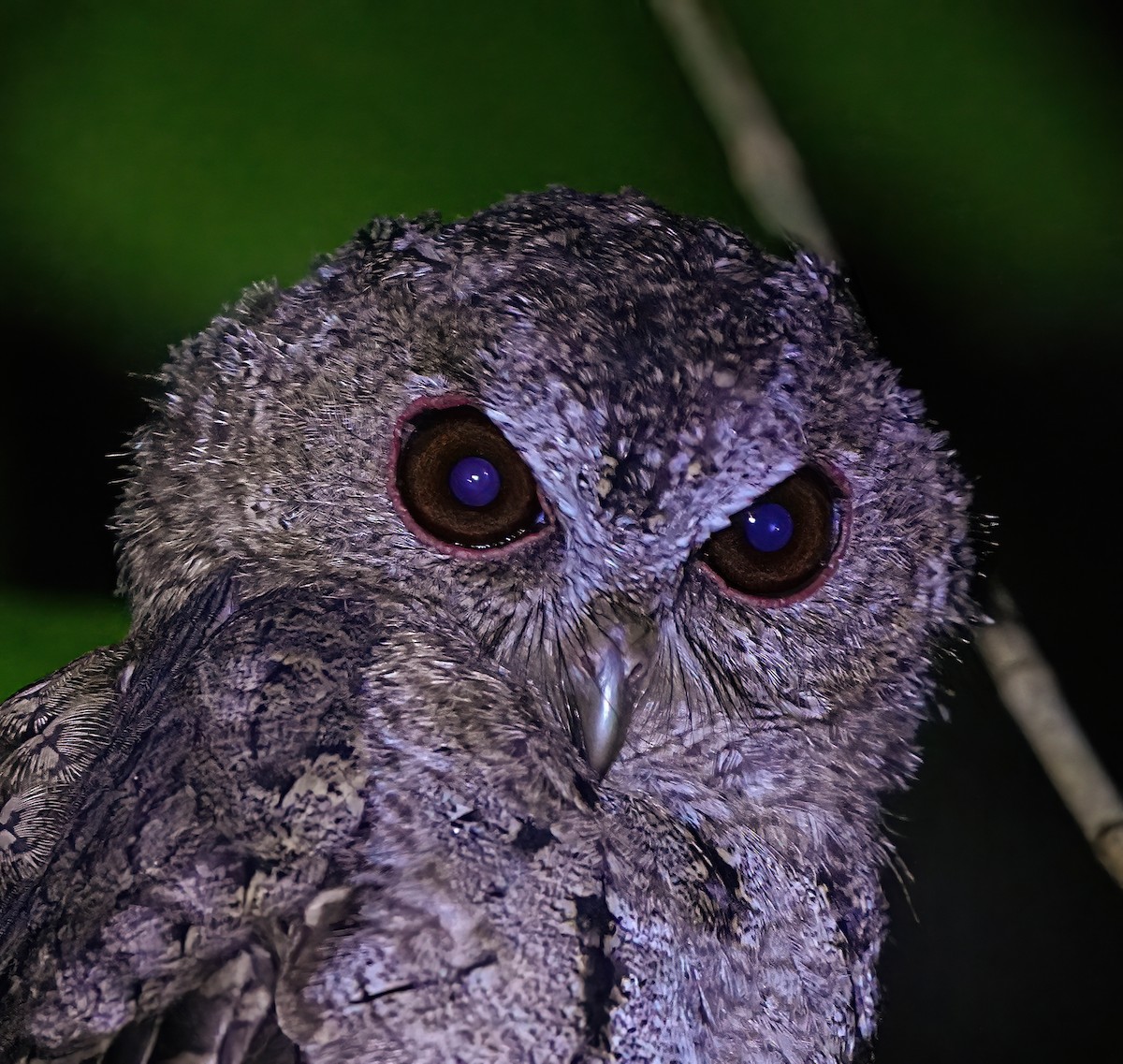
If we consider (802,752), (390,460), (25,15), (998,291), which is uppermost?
(998,291)

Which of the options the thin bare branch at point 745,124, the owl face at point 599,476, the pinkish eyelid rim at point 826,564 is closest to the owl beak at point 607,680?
the owl face at point 599,476

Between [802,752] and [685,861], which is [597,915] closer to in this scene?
[685,861]

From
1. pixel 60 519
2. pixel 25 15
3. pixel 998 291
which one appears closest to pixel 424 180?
pixel 25 15


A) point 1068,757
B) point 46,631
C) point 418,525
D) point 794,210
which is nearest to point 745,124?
point 794,210

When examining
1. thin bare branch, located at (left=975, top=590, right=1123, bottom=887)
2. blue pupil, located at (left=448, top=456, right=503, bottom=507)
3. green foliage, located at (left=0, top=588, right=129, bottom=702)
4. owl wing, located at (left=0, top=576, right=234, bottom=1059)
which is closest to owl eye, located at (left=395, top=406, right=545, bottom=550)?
blue pupil, located at (left=448, top=456, right=503, bottom=507)

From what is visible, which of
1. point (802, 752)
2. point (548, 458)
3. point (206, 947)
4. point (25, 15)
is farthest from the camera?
point (802, 752)

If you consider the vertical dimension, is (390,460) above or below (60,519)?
above

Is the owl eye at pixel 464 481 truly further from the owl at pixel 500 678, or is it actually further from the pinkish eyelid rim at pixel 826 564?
the pinkish eyelid rim at pixel 826 564

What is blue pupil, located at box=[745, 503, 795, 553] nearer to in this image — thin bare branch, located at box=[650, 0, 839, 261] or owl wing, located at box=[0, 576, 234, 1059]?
thin bare branch, located at box=[650, 0, 839, 261]
